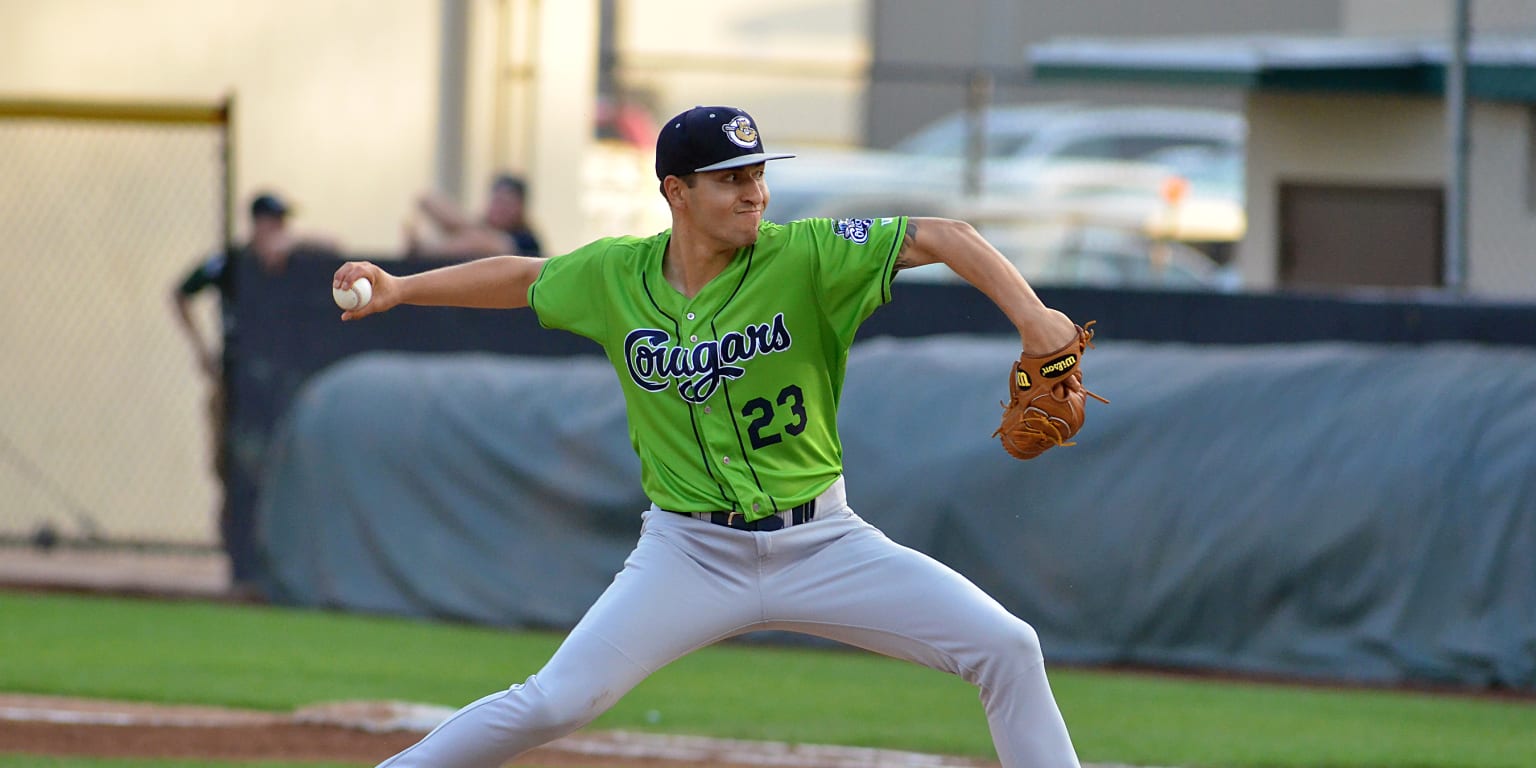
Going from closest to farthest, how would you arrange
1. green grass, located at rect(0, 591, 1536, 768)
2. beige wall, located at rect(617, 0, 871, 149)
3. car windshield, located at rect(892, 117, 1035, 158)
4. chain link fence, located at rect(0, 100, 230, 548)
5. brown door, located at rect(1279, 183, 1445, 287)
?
green grass, located at rect(0, 591, 1536, 768)
chain link fence, located at rect(0, 100, 230, 548)
brown door, located at rect(1279, 183, 1445, 287)
car windshield, located at rect(892, 117, 1035, 158)
beige wall, located at rect(617, 0, 871, 149)

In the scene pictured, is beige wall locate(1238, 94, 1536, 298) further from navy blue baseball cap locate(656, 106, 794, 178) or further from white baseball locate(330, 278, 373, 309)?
white baseball locate(330, 278, 373, 309)

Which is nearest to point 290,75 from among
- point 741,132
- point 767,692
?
point 767,692

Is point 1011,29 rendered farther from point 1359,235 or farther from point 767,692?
point 767,692

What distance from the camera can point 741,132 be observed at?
15.1 ft

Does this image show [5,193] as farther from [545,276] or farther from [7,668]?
[545,276]

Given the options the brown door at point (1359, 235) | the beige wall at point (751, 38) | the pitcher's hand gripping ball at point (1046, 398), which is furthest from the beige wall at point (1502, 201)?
the beige wall at point (751, 38)

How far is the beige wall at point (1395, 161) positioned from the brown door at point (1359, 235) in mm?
88

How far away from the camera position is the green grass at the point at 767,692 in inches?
287

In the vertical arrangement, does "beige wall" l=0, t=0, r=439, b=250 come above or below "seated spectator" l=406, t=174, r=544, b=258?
above

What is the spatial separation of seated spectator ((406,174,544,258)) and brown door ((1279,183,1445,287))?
20.7 ft

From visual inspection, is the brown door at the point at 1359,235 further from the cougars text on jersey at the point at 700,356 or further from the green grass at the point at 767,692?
the cougars text on jersey at the point at 700,356

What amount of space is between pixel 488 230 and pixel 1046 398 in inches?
311

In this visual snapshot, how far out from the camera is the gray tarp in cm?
912

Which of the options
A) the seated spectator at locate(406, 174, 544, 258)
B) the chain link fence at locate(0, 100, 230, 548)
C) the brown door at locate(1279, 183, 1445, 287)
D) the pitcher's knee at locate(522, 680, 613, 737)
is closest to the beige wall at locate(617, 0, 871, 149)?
the brown door at locate(1279, 183, 1445, 287)
